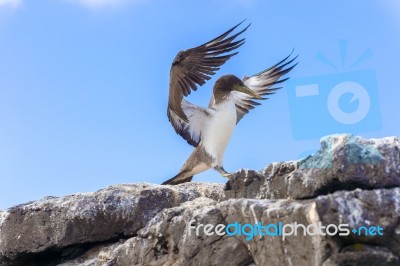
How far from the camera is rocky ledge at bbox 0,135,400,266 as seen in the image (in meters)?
6.15

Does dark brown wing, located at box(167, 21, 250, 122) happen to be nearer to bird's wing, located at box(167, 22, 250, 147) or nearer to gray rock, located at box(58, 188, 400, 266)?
bird's wing, located at box(167, 22, 250, 147)

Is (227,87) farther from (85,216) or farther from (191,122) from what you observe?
(85,216)

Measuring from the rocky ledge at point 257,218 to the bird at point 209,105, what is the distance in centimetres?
172

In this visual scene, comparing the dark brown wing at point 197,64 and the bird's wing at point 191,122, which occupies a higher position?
the dark brown wing at point 197,64

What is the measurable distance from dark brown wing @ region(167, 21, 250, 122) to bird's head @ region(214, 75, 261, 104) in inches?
19.0

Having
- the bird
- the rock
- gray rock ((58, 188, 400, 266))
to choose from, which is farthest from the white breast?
gray rock ((58, 188, 400, 266))

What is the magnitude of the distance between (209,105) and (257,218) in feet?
18.9

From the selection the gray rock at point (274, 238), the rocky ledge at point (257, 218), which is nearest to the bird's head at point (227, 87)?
the rocky ledge at point (257, 218)

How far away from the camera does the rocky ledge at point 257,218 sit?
6152mm

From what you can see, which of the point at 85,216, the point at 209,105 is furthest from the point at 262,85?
the point at 85,216

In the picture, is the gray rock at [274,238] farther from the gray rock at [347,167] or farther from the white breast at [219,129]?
the white breast at [219,129]

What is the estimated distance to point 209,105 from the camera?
Result: 12375 millimetres

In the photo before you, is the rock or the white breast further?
the white breast

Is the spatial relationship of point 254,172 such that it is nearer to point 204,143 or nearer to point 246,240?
point 246,240
